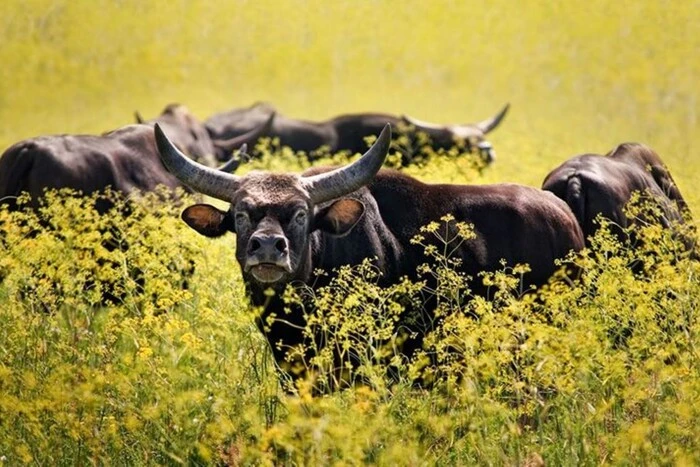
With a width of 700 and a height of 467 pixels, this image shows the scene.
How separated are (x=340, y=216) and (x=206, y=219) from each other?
0.86 meters

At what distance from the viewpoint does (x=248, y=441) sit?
6840 mm

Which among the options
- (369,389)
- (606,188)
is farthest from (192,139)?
(369,389)

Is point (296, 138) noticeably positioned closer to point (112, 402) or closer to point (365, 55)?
point (112, 402)

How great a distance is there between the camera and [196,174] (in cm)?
870

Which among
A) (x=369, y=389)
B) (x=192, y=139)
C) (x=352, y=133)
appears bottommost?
(x=352, y=133)

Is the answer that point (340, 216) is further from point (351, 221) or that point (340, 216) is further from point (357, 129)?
point (357, 129)

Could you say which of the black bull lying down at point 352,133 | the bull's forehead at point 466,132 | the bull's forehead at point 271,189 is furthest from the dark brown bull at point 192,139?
the bull's forehead at point 271,189

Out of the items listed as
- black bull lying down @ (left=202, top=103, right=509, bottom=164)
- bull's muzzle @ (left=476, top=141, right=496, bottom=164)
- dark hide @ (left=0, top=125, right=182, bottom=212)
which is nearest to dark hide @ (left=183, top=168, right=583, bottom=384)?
dark hide @ (left=0, top=125, right=182, bottom=212)

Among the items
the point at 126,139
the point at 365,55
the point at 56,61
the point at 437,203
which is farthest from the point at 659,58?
the point at 437,203

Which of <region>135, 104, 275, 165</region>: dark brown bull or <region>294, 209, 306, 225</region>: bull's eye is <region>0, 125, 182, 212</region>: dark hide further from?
<region>135, 104, 275, 165</region>: dark brown bull

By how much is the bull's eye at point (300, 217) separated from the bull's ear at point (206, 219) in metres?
0.59

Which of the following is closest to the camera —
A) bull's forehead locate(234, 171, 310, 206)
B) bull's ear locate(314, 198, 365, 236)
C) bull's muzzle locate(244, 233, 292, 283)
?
bull's muzzle locate(244, 233, 292, 283)

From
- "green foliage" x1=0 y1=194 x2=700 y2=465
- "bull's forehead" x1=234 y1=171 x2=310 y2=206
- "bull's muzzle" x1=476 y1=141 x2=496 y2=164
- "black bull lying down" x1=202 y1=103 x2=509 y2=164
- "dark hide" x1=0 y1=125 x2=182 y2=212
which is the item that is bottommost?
"black bull lying down" x1=202 y1=103 x2=509 y2=164

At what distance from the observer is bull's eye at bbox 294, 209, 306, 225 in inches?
316
